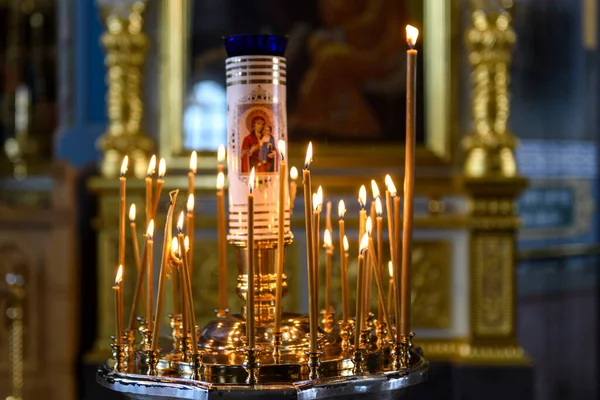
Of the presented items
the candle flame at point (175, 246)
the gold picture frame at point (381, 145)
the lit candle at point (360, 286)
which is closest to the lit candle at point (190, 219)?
the candle flame at point (175, 246)

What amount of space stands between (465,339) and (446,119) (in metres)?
0.91

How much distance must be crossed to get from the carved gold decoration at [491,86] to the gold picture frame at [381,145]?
0.34ft

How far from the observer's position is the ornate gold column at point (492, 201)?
3986 millimetres

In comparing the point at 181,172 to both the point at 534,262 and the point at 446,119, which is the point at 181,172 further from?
the point at 534,262

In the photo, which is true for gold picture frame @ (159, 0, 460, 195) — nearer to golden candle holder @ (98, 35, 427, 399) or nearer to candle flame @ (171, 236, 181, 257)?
golden candle holder @ (98, 35, 427, 399)

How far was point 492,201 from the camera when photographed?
4008mm

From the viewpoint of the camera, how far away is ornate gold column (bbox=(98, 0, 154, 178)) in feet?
13.2

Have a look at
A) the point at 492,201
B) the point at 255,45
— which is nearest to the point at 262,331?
the point at 255,45

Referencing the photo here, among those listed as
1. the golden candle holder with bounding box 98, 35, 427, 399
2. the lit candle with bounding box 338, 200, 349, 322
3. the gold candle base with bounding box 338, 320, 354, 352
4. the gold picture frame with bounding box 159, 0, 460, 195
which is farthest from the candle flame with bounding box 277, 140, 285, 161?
the gold picture frame with bounding box 159, 0, 460, 195

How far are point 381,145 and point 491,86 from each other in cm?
51

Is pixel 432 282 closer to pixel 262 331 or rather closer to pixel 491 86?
pixel 491 86

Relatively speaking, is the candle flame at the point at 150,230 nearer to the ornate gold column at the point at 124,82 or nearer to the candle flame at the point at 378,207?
the candle flame at the point at 378,207

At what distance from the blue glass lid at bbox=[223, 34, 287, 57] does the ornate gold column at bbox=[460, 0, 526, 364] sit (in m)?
2.61

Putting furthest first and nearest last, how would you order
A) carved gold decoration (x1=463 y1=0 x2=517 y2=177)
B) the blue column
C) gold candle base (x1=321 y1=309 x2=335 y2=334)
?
→ the blue column, carved gold decoration (x1=463 y1=0 x2=517 y2=177), gold candle base (x1=321 y1=309 x2=335 y2=334)
